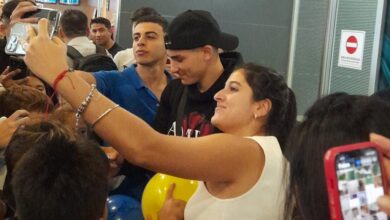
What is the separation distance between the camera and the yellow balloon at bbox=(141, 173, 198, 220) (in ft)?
7.03

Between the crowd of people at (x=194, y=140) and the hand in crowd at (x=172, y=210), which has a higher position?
the crowd of people at (x=194, y=140)

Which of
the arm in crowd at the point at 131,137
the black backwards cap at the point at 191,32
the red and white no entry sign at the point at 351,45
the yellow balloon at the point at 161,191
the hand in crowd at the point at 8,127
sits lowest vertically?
the yellow balloon at the point at 161,191

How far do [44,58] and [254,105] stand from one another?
778mm

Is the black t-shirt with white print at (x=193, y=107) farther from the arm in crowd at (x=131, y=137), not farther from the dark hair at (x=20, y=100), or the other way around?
the arm in crowd at (x=131, y=137)

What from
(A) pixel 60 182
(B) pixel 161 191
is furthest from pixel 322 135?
(B) pixel 161 191

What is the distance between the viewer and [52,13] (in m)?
2.43

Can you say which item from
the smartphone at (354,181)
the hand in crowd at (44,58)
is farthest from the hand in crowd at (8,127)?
the smartphone at (354,181)

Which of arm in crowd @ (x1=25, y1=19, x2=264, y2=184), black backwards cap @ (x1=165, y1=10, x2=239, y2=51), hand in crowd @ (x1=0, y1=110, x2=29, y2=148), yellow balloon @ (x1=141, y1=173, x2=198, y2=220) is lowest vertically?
yellow balloon @ (x1=141, y1=173, x2=198, y2=220)

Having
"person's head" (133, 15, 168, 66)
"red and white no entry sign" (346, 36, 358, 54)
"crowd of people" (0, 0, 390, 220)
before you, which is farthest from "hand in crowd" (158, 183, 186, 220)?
"red and white no entry sign" (346, 36, 358, 54)

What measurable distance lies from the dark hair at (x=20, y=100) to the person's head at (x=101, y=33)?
3.42 m

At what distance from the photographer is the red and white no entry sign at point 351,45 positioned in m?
4.56

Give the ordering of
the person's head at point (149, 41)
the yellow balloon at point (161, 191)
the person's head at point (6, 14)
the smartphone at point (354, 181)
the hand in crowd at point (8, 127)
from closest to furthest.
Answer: the smartphone at point (354, 181) → the hand in crowd at point (8, 127) → the yellow balloon at point (161, 191) → the person's head at point (149, 41) → the person's head at point (6, 14)

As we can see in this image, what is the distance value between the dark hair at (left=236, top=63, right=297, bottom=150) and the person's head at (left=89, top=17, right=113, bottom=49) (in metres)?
4.02

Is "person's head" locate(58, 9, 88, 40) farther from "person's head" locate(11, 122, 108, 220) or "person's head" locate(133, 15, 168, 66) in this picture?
"person's head" locate(11, 122, 108, 220)
